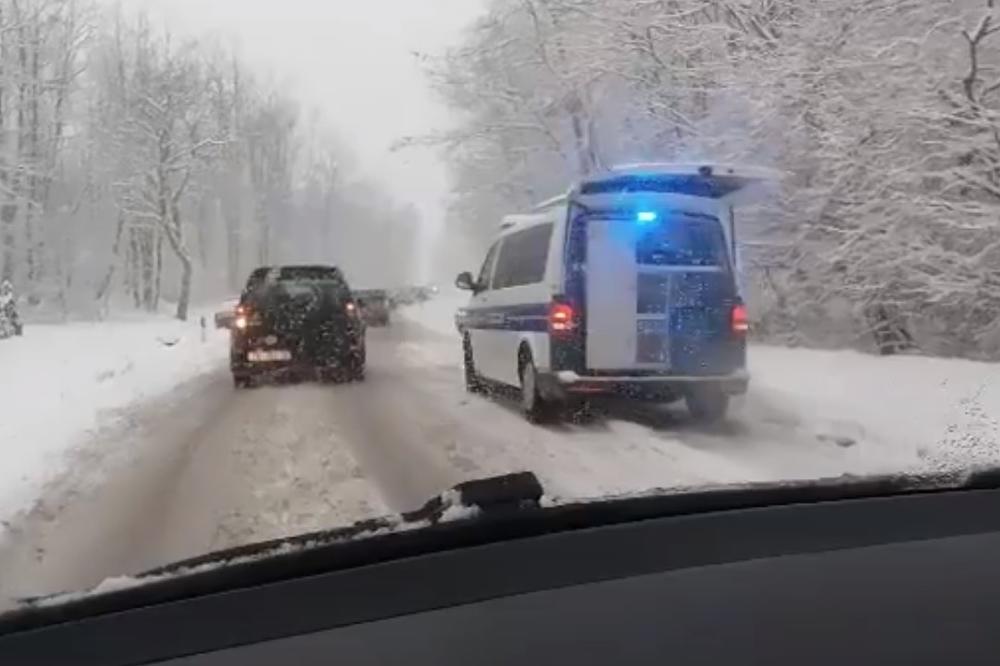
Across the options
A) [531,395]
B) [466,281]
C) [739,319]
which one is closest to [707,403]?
Result: [739,319]

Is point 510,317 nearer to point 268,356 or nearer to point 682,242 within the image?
point 682,242

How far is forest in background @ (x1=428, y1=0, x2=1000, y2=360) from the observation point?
14.3 metres

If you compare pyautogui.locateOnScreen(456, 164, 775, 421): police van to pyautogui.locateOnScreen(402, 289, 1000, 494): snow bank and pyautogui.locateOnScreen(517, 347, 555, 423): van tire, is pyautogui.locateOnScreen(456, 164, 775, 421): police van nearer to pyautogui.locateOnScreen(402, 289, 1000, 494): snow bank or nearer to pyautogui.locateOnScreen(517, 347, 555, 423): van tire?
pyautogui.locateOnScreen(517, 347, 555, 423): van tire

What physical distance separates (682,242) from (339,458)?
3259 millimetres

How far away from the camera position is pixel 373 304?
17156 mm

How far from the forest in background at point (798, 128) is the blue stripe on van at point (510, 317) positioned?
3.89 ft

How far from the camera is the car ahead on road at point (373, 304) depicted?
16.2 metres

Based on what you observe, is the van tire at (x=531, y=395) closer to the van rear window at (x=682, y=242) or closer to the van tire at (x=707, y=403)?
the van tire at (x=707, y=403)

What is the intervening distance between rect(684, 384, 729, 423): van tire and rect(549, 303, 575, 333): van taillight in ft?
3.61

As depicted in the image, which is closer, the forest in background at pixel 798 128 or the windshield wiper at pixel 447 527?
the windshield wiper at pixel 447 527

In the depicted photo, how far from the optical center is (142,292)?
13617 mm

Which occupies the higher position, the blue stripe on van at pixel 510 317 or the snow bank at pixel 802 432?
the blue stripe on van at pixel 510 317

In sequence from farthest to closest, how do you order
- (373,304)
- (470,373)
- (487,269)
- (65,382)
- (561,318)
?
(373,304) < (470,373) < (487,269) < (65,382) < (561,318)

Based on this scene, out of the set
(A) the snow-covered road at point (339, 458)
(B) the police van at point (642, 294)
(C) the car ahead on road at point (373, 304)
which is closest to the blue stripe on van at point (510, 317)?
(B) the police van at point (642, 294)
